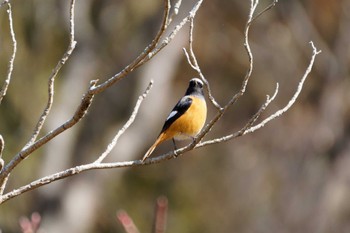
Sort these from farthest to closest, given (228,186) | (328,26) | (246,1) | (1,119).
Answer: (228,186), (328,26), (246,1), (1,119)

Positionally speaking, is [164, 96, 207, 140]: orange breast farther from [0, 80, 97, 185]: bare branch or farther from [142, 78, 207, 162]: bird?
[0, 80, 97, 185]: bare branch

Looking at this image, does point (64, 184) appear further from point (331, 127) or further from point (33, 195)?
point (331, 127)

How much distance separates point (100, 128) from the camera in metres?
13.8

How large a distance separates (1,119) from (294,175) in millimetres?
4652

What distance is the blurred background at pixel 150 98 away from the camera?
13000 mm

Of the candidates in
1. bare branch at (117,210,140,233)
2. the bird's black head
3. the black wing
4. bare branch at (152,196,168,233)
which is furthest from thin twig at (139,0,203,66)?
the bird's black head

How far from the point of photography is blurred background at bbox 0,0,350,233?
13.0 m

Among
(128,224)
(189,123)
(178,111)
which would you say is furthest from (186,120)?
(128,224)

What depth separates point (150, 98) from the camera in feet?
43.1

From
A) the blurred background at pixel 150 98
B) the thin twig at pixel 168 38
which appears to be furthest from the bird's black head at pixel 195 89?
the blurred background at pixel 150 98

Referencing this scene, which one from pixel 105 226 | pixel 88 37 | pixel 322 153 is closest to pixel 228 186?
pixel 105 226

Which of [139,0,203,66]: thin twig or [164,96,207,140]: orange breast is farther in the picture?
[164,96,207,140]: orange breast

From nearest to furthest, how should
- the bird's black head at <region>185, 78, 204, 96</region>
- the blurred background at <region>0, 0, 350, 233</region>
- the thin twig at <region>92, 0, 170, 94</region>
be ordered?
the thin twig at <region>92, 0, 170, 94</region>, the bird's black head at <region>185, 78, 204, 96</region>, the blurred background at <region>0, 0, 350, 233</region>

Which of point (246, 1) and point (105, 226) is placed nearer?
point (246, 1)
